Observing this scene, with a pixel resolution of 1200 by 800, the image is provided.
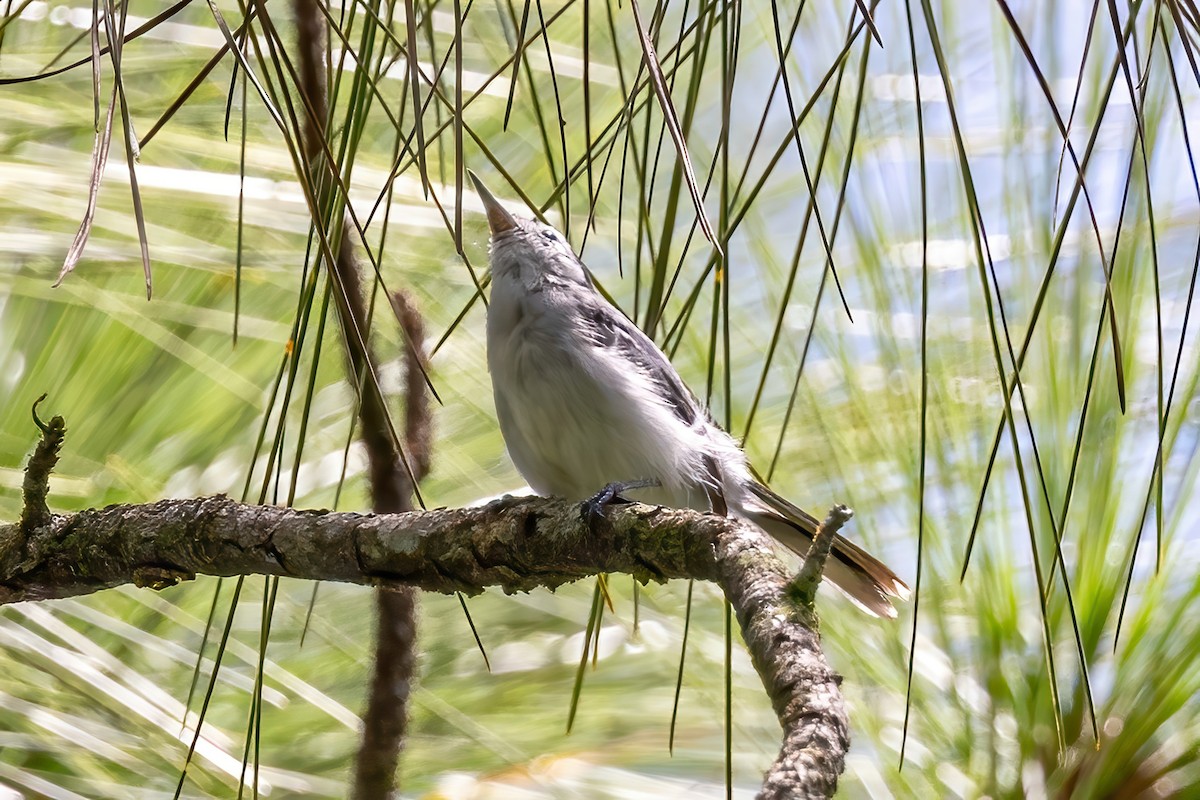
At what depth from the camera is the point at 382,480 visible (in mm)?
1476

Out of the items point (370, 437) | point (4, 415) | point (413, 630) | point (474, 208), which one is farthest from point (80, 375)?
point (474, 208)

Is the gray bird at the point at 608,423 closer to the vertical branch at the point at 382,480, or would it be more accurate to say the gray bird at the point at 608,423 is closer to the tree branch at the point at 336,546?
the vertical branch at the point at 382,480

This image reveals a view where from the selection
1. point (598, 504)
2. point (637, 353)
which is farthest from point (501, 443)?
point (598, 504)

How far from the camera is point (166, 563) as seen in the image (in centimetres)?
117

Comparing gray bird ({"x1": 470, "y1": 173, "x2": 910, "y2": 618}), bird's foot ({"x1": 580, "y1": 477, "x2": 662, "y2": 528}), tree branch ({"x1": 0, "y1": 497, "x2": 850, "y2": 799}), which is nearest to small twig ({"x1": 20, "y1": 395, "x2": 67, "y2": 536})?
tree branch ({"x1": 0, "y1": 497, "x2": 850, "y2": 799})

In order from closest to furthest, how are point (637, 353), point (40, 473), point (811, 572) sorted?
point (811, 572) → point (40, 473) → point (637, 353)

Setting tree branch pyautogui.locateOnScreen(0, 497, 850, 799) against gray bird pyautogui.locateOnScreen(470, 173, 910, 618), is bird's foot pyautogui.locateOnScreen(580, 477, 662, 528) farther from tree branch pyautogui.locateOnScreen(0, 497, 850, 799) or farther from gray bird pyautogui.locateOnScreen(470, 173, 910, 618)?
gray bird pyautogui.locateOnScreen(470, 173, 910, 618)

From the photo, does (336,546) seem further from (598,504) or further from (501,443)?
(501,443)

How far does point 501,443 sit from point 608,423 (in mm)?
357

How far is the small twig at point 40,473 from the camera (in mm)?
1021

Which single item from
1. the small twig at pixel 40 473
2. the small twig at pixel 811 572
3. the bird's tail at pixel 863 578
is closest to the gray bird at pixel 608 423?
the bird's tail at pixel 863 578

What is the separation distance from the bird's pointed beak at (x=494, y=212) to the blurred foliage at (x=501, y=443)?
0.25 ft

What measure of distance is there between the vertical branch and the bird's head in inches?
11.7

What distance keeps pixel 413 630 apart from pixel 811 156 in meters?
0.91
